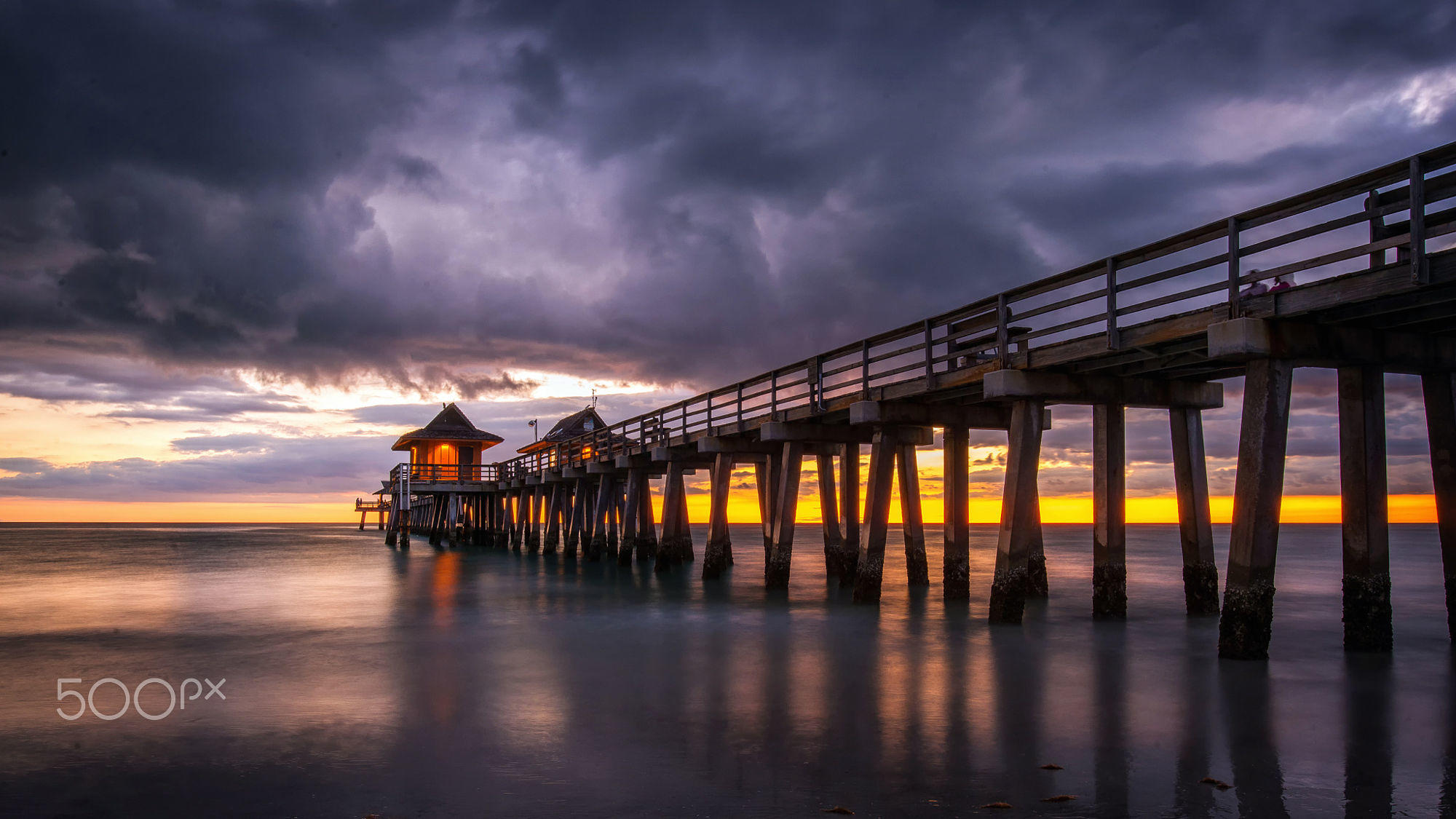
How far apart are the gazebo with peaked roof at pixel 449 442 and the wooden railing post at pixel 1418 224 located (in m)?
49.3

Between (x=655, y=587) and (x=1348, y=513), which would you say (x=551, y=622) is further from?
(x=1348, y=513)

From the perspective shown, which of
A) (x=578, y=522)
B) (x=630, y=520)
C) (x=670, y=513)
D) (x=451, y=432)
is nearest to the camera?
(x=670, y=513)

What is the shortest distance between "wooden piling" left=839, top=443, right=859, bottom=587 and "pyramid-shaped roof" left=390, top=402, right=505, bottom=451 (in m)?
38.4

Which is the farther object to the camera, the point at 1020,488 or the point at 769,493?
the point at 769,493

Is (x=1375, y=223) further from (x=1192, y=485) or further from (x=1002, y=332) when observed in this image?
(x=1192, y=485)

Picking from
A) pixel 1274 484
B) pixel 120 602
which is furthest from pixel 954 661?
pixel 120 602

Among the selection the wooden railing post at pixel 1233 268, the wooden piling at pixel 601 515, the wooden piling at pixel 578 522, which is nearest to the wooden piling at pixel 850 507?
the wooden railing post at pixel 1233 268

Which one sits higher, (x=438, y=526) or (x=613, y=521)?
(x=613, y=521)

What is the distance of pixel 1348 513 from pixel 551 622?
37.0ft

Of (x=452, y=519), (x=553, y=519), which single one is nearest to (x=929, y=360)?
(x=553, y=519)

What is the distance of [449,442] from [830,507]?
36420 mm

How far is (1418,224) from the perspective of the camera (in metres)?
7.78

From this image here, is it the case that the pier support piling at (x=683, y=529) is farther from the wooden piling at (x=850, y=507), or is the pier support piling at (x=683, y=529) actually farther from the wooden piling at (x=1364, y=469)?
the wooden piling at (x=1364, y=469)

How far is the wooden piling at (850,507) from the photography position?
19.0m
